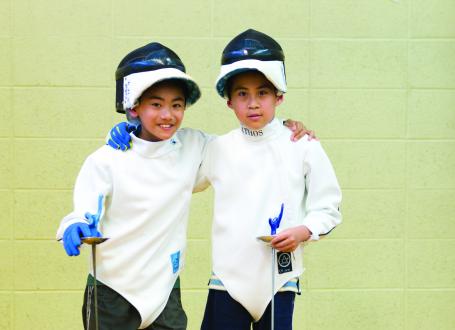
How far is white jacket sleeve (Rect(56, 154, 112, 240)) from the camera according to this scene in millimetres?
2582

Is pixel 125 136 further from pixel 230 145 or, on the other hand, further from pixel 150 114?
pixel 230 145

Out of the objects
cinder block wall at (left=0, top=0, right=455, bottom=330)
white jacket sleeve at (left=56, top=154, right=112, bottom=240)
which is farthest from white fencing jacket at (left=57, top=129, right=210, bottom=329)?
cinder block wall at (left=0, top=0, right=455, bottom=330)

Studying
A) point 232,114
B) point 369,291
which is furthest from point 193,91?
point 369,291

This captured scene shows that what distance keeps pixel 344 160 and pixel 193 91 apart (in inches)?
53.5

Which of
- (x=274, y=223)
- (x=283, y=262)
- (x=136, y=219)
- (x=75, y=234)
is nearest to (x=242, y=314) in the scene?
(x=283, y=262)

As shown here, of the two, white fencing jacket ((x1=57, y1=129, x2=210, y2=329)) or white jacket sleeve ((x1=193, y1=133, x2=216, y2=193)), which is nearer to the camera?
white fencing jacket ((x1=57, y1=129, x2=210, y2=329))

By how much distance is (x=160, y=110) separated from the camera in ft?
8.84

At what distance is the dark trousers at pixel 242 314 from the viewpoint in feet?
8.82

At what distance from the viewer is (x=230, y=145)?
279 cm

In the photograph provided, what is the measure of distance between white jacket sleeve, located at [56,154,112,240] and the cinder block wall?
1274 mm

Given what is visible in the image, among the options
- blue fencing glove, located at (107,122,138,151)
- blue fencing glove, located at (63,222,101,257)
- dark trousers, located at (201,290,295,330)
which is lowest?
dark trousers, located at (201,290,295,330)

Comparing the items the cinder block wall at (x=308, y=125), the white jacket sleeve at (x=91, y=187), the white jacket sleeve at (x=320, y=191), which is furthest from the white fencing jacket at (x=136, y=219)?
the cinder block wall at (x=308, y=125)

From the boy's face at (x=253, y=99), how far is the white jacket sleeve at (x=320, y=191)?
7.8 inches

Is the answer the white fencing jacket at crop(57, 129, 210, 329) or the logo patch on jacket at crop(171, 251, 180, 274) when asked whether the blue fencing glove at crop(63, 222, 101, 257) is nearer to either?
the white fencing jacket at crop(57, 129, 210, 329)
